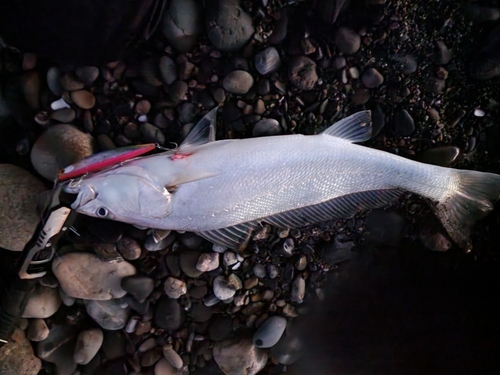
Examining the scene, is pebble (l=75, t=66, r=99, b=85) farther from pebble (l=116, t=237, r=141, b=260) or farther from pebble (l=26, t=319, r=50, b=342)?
pebble (l=26, t=319, r=50, b=342)

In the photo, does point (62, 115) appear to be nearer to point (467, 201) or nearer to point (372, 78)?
point (372, 78)

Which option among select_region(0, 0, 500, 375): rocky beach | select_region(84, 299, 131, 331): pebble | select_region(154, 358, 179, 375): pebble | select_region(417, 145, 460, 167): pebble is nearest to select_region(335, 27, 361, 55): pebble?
select_region(0, 0, 500, 375): rocky beach

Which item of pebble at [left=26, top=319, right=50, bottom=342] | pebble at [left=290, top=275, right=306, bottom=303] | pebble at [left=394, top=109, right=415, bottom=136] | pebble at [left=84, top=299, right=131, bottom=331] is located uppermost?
pebble at [left=394, top=109, right=415, bottom=136]

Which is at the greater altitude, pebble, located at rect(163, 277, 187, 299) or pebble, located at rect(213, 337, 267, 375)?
pebble, located at rect(163, 277, 187, 299)

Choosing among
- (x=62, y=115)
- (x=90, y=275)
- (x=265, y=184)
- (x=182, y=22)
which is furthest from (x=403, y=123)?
(x=90, y=275)

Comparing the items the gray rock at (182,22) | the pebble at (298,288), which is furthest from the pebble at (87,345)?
the gray rock at (182,22)

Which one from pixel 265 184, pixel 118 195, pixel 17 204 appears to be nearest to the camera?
pixel 118 195

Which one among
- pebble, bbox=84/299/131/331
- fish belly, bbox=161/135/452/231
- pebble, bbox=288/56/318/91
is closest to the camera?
fish belly, bbox=161/135/452/231

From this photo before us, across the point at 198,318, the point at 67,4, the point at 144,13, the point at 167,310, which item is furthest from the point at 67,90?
the point at 198,318
